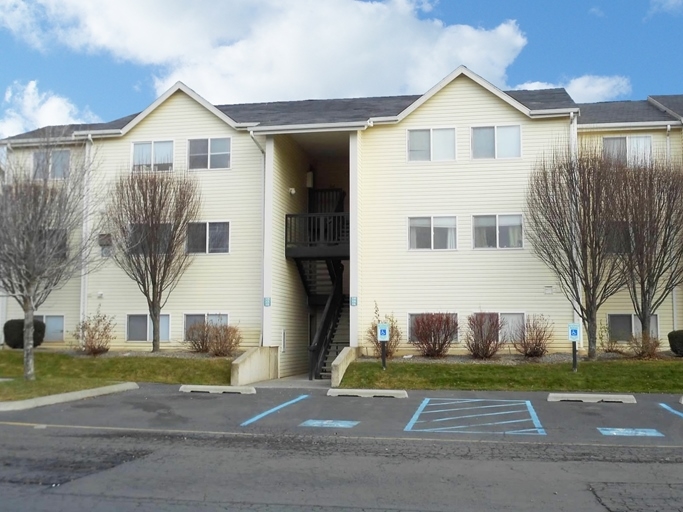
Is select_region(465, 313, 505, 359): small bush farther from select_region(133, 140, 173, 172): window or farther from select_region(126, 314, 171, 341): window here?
select_region(133, 140, 173, 172): window

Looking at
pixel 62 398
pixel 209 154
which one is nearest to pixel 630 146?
pixel 209 154

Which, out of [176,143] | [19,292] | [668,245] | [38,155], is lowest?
[19,292]

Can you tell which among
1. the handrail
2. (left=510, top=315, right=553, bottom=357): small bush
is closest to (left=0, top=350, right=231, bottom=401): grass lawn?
the handrail

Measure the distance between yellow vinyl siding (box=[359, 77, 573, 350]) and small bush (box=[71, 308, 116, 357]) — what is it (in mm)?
7781

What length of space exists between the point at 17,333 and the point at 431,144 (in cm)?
1426

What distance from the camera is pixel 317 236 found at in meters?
24.0

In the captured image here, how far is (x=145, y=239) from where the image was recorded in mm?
21531

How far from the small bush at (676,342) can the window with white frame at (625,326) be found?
210cm

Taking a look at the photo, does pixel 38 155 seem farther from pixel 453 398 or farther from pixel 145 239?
pixel 453 398

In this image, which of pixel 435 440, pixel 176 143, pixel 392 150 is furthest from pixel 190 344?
pixel 435 440

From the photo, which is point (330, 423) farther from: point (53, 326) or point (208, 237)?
point (53, 326)

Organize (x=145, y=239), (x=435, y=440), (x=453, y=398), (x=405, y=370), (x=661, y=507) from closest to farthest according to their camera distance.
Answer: (x=661, y=507), (x=435, y=440), (x=453, y=398), (x=405, y=370), (x=145, y=239)

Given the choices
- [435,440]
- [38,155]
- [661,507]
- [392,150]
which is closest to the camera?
[661,507]

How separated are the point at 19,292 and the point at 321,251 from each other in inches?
366
